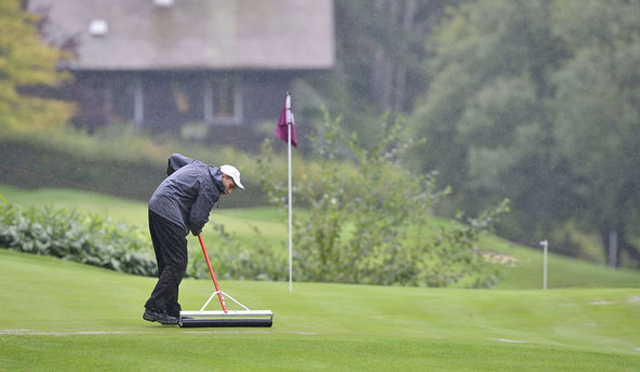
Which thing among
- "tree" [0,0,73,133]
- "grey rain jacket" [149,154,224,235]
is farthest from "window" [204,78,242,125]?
"grey rain jacket" [149,154,224,235]

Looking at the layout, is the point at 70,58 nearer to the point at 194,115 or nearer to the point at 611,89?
the point at 194,115

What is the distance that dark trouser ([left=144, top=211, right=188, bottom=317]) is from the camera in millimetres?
8734

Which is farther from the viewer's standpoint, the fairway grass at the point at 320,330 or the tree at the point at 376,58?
the tree at the point at 376,58

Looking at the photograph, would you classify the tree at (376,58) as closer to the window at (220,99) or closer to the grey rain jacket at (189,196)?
the window at (220,99)

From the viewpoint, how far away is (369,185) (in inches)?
705

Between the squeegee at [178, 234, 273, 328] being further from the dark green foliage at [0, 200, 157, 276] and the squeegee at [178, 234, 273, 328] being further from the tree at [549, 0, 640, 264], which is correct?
the tree at [549, 0, 640, 264]

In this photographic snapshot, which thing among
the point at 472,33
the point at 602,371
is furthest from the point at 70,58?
the point at 602,371

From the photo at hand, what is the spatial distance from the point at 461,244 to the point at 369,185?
2059 mm

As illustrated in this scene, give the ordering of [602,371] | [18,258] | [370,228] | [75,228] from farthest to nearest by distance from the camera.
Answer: [370,228], [75,228], [18,258], [602,371]

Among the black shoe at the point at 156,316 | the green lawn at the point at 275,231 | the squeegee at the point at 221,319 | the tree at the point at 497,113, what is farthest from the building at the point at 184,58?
the black shoe at the point at 156,316

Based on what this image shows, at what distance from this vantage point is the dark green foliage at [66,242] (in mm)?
15914

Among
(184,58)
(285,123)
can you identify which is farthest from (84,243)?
(184,58)

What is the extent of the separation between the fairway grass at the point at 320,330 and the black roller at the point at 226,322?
0.31ft

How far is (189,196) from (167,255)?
0.59 meters
